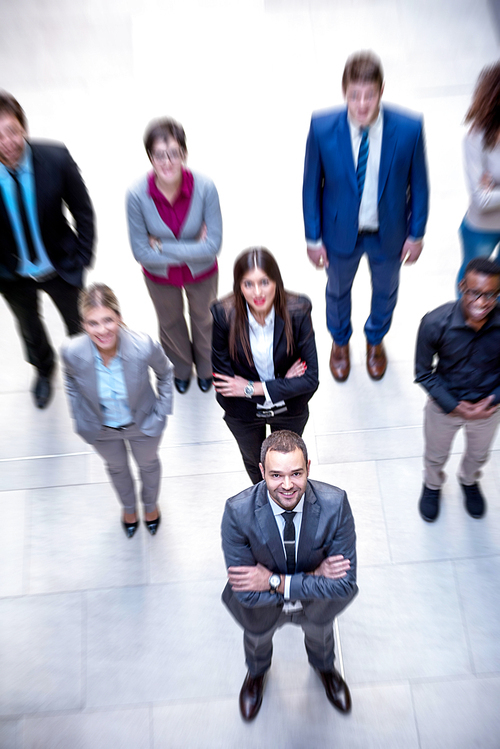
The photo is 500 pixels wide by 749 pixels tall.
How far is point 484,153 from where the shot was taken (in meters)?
3.25

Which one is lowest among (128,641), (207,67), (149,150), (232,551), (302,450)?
(128,641)

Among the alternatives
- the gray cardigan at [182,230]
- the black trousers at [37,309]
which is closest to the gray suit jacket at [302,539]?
the gray cardigan at [182,230]

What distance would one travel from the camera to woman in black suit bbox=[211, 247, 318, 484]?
2.80 meters

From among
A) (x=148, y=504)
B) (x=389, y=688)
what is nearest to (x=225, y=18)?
(x=148, y=504)

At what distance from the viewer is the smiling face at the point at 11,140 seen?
9.84 feet

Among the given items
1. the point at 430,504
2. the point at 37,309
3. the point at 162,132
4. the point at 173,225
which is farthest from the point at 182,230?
the point at 430,504

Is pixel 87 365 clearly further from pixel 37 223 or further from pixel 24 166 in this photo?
pixel 24 166

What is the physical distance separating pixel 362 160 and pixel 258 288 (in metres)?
0.98

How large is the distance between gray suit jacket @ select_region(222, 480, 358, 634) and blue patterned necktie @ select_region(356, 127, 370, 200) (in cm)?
159

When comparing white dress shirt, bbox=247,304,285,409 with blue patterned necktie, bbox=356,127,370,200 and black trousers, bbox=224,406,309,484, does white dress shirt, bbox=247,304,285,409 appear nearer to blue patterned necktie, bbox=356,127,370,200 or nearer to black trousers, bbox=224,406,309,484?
black trousers, bbox=224,406,309,484

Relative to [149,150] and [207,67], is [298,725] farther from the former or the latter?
[207,67]

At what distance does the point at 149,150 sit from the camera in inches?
Answer: 122

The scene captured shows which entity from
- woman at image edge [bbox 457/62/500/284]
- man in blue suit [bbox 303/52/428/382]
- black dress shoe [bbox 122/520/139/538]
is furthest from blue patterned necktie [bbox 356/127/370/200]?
black dress shoe [bbox 122/520/139/538]

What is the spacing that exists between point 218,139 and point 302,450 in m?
3.63
